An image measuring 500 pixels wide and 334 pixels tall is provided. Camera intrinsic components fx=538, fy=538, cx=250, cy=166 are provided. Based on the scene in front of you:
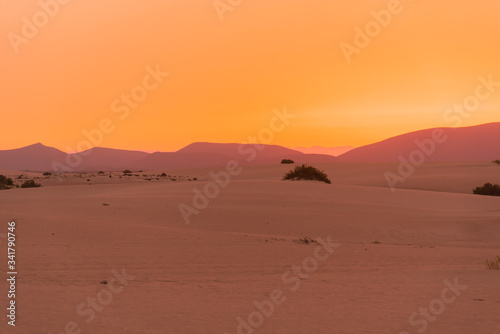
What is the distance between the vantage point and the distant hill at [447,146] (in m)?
134

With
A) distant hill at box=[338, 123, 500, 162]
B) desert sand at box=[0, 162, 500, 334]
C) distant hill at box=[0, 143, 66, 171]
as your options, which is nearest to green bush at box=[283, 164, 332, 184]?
desert sand at box=[0, 162, 500, 334]

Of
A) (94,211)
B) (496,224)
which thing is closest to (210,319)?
(94,211)

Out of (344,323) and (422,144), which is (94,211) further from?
(422,144)

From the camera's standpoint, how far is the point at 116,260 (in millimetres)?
12289

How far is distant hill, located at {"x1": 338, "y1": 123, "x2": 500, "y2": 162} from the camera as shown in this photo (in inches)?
5261

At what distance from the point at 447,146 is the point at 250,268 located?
139 m

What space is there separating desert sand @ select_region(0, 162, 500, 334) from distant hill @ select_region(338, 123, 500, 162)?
115418mm

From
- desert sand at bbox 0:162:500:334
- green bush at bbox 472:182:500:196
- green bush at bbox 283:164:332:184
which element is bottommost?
desert sand at bbox 0:162:500:334

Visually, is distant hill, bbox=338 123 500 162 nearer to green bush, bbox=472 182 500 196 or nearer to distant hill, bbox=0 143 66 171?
distant hill, bbox=0 143 66 171

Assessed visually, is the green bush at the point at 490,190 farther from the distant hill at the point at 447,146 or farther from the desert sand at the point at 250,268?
the distant hill at the point at 447,146

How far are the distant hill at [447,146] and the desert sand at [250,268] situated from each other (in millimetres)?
115418

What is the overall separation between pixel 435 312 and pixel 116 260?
707 cm

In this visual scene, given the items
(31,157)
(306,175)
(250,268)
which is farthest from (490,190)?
(31,157)

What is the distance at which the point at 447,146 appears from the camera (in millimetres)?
140750
